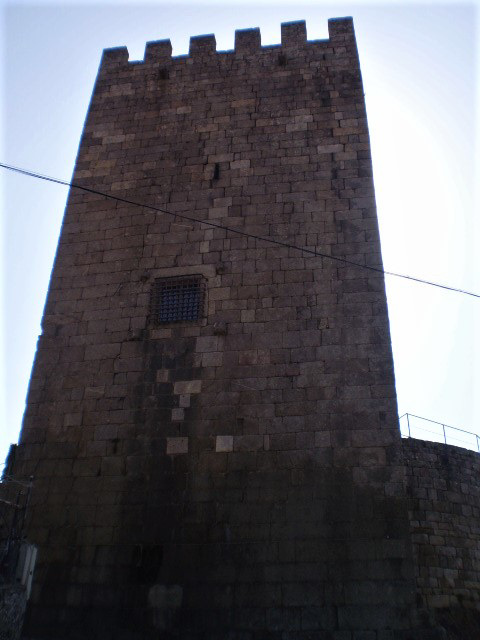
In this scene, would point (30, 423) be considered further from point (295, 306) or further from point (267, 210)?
point (267, 210)

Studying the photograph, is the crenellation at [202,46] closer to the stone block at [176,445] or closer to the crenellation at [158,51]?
the crenellation at [158,51]

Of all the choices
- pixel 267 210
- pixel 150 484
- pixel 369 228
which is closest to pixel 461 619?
pixel 150 484

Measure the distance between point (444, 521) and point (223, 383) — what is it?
4.62 meters

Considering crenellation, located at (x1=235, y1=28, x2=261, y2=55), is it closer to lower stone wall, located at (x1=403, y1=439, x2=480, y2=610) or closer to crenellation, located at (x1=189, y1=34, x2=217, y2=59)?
crenellation, located at (x1=189, y1=34, x2=217, y2=59)

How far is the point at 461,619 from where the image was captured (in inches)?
369

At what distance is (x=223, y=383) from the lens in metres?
8.95

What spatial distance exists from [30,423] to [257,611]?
166 inches

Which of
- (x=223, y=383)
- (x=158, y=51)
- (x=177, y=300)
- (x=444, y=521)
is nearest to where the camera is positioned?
(x=223, y=383)

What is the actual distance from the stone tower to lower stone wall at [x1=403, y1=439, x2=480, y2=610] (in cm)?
278

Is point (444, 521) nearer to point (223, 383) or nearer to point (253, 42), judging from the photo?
point (223, 383)

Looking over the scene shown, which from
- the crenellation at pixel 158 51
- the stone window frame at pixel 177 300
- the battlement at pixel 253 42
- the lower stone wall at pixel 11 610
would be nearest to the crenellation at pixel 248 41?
the battlement at pixel 253 42

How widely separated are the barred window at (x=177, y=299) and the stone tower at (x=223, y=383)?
3cm

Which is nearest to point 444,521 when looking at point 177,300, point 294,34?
point 177,300

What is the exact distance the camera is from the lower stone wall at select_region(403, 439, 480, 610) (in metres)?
9.77
